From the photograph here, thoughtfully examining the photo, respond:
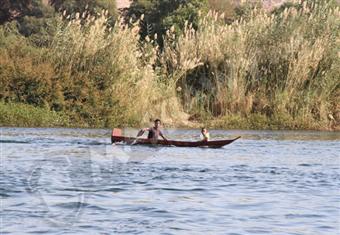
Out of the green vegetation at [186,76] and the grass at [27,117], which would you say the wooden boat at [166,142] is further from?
the grass at [27,117]

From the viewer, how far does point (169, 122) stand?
4156 centimetres

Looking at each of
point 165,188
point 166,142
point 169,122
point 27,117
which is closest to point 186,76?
point 169,122

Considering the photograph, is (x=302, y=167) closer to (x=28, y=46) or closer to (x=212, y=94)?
(x=212, y=94)

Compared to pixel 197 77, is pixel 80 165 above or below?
below

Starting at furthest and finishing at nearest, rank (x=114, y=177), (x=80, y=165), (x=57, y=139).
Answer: (x=57, y=139)
(x=80, y=165)
(x=114, y=177)

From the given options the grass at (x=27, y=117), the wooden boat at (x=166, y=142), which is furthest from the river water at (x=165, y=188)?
the grass at (x=27, y=117)

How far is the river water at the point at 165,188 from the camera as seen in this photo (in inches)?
632

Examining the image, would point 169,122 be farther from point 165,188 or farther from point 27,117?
point 165,188

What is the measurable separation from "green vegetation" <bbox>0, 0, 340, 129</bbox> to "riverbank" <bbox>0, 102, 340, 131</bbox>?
1.7 inches

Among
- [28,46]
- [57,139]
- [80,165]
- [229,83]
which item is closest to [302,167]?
[80,165]

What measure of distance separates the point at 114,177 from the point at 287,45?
70.1 ft

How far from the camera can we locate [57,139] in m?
33.6

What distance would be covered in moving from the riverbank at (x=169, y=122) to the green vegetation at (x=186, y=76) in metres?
0.04

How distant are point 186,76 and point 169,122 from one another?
3.29m
